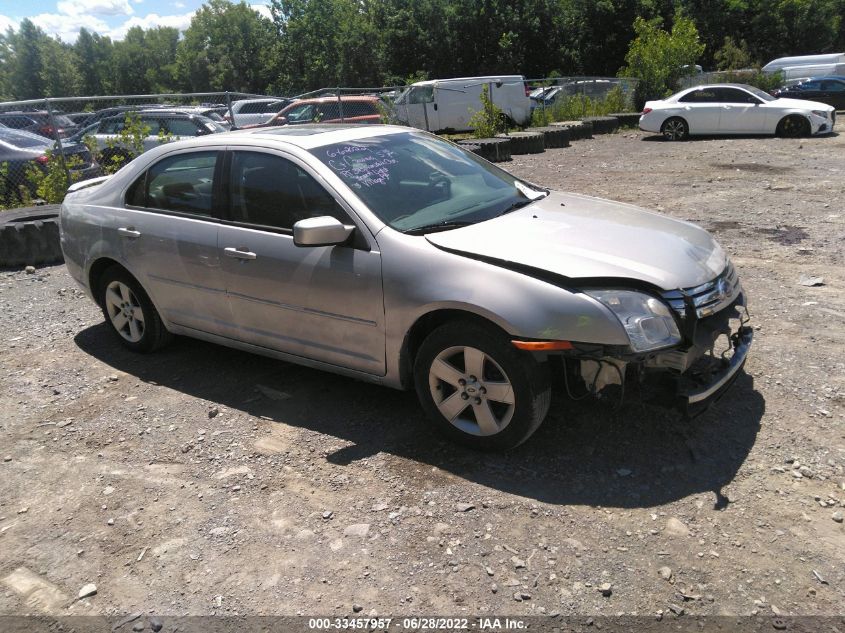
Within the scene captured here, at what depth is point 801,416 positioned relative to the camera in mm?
3867

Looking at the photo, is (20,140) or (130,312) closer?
(130,312)

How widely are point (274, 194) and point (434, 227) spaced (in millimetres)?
1107

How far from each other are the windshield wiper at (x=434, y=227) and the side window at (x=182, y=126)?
1208 centimetres

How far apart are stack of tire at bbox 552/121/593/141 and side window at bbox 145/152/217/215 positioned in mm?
15813

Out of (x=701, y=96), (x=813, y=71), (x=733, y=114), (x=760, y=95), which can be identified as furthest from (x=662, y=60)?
(x=813, y=71)

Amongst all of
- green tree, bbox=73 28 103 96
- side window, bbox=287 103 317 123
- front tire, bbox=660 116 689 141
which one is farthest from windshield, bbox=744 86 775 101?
green tree, bbox=73 28 103 96

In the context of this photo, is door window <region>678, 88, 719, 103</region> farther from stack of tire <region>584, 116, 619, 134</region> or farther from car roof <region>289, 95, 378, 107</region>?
car roof <region>289, 95, 378, 107</region>

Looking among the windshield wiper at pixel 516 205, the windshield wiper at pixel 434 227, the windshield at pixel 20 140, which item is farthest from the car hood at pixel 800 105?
the windshield wiper at pixel 434 227

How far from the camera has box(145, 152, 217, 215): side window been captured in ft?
15.3

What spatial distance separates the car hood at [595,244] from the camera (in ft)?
11.1

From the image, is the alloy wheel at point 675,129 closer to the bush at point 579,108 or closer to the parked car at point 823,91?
the bush at point 579,108

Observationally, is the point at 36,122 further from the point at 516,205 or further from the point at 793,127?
the point at 793,127

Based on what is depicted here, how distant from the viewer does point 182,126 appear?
14656mm

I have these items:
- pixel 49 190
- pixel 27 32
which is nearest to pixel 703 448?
pixel 49 190
